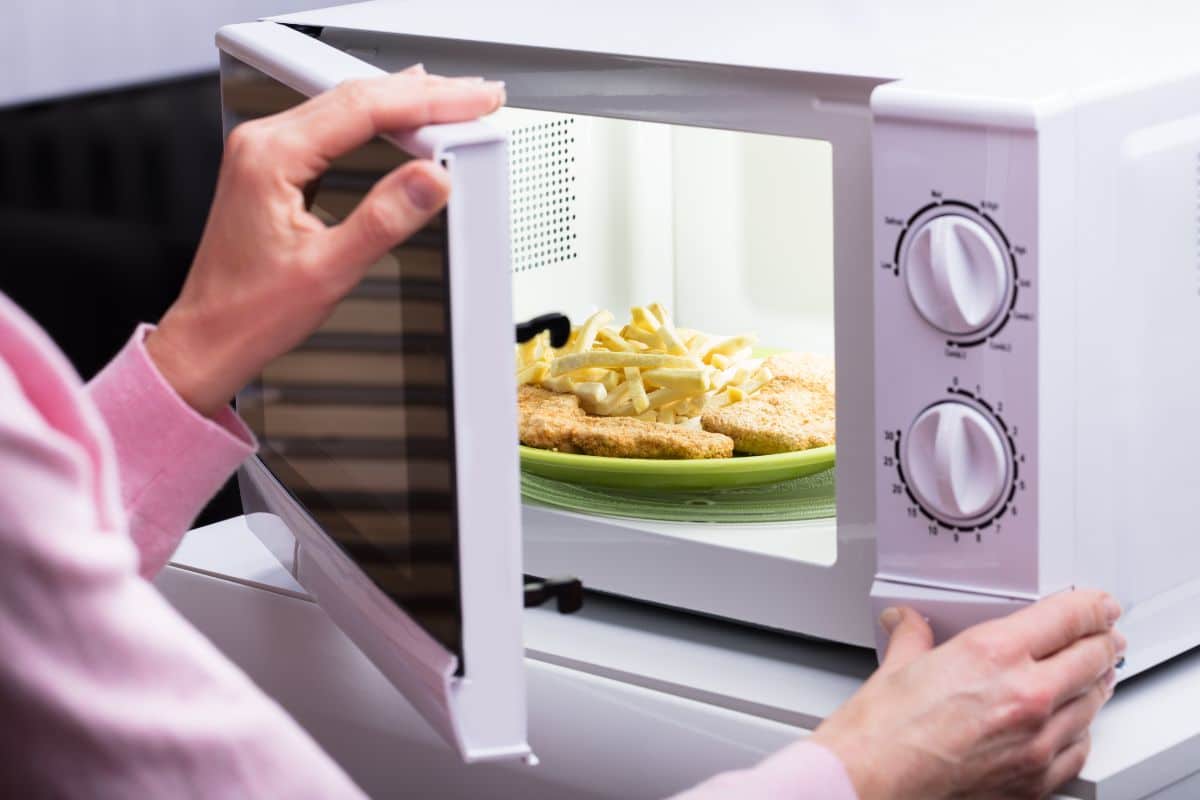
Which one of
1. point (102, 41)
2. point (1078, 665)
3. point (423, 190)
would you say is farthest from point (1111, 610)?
point (102, 41)

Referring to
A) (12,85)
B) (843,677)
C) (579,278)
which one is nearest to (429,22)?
(579,278)

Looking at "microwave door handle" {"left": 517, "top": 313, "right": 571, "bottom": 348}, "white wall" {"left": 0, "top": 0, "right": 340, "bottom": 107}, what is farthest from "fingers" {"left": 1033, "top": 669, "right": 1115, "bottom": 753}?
"white wall" {"left": 0, "top": 0, "right": 340, "bottom": 107}

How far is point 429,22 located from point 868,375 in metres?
0.39

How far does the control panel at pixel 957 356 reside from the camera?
0.70 m

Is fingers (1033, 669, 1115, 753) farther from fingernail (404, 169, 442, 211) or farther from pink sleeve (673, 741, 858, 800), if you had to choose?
fingernail (404, 169, 442, 211)

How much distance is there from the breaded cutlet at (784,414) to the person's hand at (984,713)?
0.75 ft

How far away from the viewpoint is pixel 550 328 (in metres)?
1.05

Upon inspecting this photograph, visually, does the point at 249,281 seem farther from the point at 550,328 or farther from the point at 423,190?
the point at 550,328

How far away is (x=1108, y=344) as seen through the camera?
73 centimetres

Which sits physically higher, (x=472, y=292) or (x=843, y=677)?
(x=472, y=292)

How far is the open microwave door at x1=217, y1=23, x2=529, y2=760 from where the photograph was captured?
62 cm

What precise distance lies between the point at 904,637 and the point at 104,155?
1397mm

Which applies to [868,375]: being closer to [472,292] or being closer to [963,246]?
[963,246]

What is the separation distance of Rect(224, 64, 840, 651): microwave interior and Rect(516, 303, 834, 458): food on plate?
4cm
